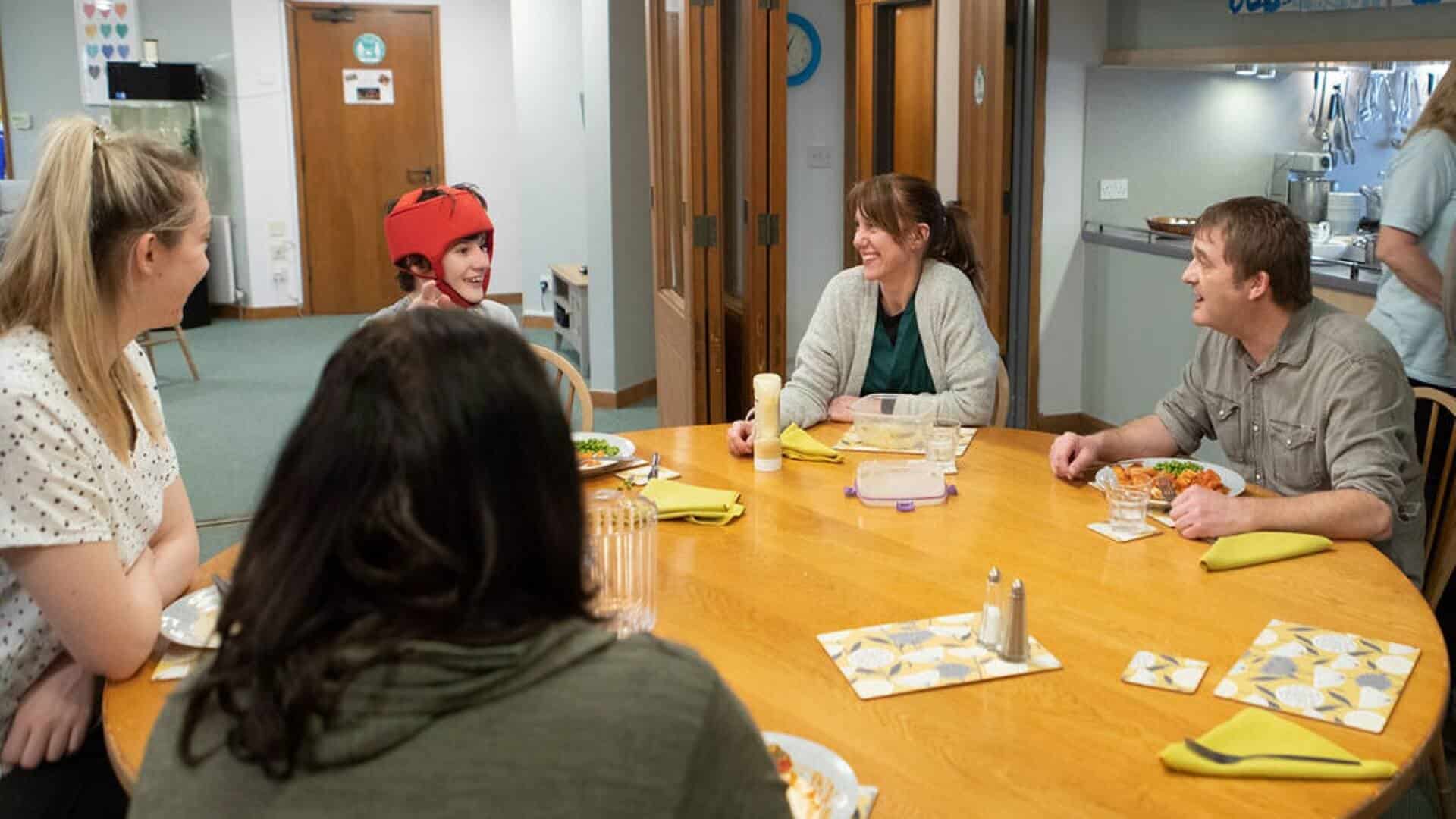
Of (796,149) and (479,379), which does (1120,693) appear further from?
(796,149)

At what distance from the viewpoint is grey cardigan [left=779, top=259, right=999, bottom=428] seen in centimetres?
278

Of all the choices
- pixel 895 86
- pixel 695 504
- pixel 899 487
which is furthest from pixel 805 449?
pixel 895 86

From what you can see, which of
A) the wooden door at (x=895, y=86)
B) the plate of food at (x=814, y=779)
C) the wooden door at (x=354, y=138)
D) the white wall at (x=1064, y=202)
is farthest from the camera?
the wooden door at (x=354, y=138)

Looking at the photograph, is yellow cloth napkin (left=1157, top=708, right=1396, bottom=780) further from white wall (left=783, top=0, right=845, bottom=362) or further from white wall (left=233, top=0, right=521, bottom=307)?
white wall (left=233, top=0, right=521, bottom=307)

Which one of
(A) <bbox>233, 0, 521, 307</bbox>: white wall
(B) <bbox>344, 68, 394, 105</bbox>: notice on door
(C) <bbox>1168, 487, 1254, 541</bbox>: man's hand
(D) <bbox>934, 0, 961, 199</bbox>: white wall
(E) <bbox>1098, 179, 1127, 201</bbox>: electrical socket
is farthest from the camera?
(B) <bbox>344, 68, 394, 105</bbox>: notice on door

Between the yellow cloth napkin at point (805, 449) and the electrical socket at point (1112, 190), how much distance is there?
10.5 feet

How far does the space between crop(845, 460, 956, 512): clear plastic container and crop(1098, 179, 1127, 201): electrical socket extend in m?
3.42

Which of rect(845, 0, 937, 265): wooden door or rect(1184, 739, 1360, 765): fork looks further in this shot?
rect(845, 0, 937, 265): wooden door

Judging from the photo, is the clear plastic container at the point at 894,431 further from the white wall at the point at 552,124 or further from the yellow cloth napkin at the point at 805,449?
the white wall at the point at 552,124

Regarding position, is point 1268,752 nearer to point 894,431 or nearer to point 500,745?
point 500,745

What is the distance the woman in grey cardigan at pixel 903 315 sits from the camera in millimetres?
2848

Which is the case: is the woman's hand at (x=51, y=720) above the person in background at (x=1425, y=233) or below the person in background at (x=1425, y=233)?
below

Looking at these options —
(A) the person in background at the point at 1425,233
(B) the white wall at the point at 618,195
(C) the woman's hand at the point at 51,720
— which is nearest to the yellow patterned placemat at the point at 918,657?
(C) the woman's hand at the point at 51,720

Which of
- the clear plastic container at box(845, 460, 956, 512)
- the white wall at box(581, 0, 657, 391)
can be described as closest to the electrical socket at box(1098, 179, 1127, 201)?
the white wall at box(581, 0, 657, 391)
